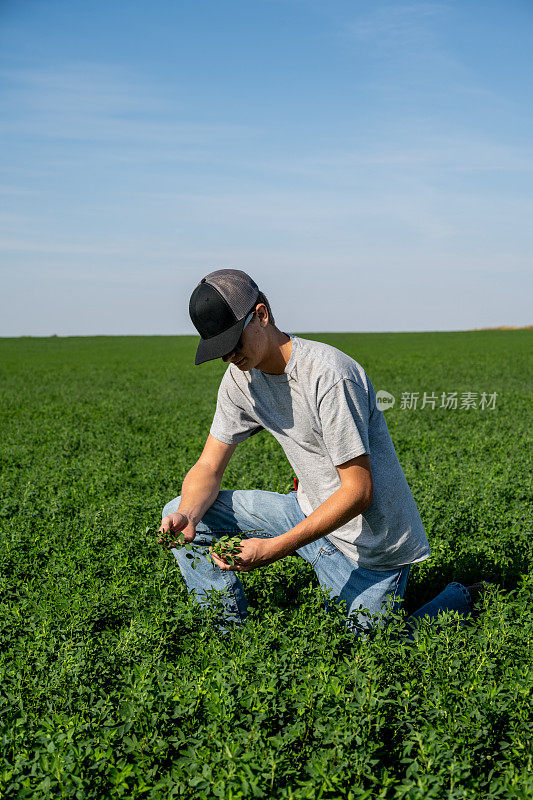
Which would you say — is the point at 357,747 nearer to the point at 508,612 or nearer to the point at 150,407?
the point at 508,612

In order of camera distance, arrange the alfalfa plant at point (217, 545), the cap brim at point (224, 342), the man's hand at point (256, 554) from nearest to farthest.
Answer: the cap brim at point (224, 342)
the man's hand at point (256, 554)
the alfalfa plant at point (217, 545)

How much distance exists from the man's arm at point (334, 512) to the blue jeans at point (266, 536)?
0.49 m

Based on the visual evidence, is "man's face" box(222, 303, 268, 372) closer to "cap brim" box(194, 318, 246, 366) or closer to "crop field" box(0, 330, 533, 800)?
"cap brim" box(194, 318, 246, 366)

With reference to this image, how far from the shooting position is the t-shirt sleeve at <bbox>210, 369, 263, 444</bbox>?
402 centimetres

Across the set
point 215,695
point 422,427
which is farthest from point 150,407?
point 215,695

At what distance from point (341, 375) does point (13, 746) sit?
2.09 m

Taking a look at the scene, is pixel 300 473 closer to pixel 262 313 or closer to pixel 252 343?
pixel 252 343

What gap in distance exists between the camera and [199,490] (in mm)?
4031

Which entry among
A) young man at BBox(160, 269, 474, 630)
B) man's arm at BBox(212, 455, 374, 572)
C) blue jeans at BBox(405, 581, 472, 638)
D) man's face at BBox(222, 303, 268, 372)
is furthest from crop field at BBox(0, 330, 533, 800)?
man's face at BBox(222, 303, 268, 372)

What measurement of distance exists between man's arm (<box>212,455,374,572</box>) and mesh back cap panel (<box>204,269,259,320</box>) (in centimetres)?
87

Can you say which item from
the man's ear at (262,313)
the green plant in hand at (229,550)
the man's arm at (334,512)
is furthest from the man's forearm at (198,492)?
the man's ear at (262,313)

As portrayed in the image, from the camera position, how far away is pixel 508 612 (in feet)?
13.1

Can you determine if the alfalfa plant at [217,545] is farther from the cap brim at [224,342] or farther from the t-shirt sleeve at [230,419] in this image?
the cap brim at [224,342]

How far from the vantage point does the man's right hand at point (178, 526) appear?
389 centimetres
